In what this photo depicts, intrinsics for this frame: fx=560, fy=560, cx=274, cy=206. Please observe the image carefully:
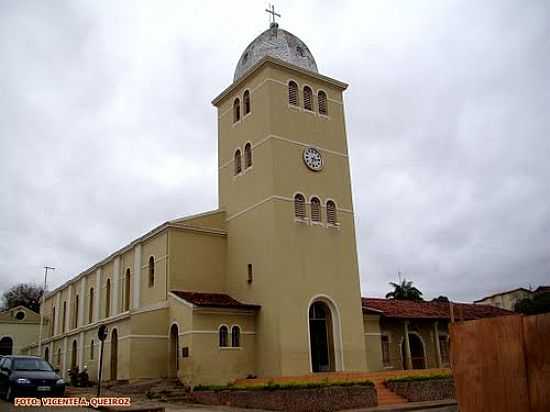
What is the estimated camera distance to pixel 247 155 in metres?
29.7

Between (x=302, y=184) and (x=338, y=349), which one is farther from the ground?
(x=302, y=184)

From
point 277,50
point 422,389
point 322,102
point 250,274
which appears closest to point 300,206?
point 250,274

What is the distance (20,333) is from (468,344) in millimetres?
57789

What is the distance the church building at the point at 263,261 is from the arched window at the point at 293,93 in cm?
8

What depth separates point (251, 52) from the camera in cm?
3198

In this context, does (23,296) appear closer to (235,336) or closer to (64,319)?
(64,319)

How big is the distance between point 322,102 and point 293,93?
2.00 metres

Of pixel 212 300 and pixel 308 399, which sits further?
pixel 212 300

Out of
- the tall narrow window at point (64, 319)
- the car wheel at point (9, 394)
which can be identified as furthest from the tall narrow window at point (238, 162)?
the tall narrow window at point (64, 319)

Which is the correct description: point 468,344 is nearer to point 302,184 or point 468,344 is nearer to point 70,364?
point 302,184

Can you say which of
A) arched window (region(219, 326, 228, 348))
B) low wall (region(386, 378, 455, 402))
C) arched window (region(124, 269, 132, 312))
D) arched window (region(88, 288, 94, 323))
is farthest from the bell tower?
arched window (region(88, 288, 94, 323))

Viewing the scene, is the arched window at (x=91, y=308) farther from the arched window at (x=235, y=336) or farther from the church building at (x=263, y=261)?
the arched window at (x=235, y=336)

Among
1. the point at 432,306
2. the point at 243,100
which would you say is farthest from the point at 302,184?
the point at 432,306

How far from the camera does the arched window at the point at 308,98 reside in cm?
2997
